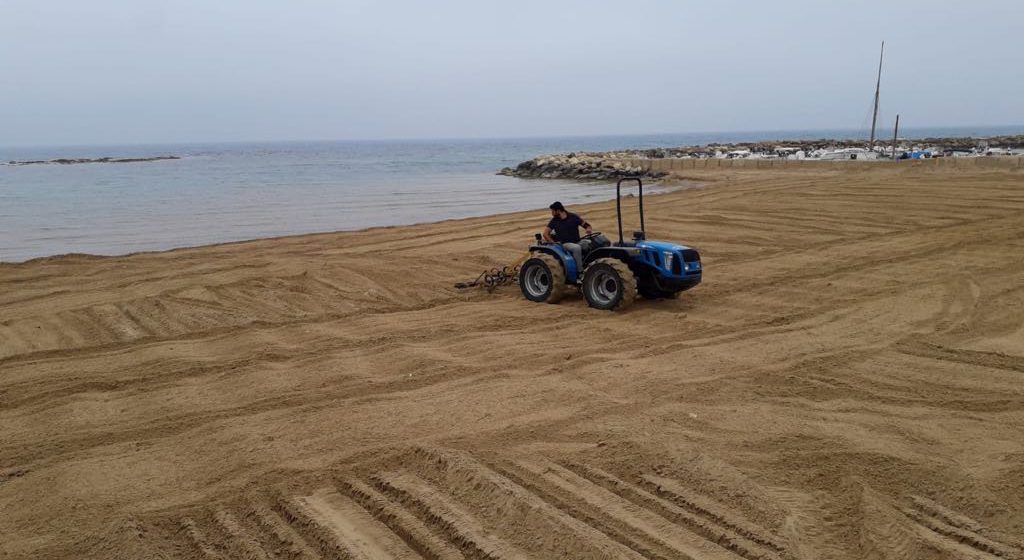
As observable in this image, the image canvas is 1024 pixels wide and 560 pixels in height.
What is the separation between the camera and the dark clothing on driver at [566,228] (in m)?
10.2

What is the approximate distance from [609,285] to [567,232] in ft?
3.30

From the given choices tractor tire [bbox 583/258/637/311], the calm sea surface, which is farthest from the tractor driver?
the calm sea surface

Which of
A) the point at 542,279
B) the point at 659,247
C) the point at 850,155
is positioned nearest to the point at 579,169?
the point at 850,155

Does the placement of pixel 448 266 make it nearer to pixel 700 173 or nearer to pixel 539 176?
pixel 700 173

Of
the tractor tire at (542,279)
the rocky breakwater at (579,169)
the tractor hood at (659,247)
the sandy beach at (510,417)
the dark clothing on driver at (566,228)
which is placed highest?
the dark clothing on driver at (566,228)

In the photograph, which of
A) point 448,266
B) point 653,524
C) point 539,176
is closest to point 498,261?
point 448,266

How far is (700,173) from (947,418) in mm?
34384

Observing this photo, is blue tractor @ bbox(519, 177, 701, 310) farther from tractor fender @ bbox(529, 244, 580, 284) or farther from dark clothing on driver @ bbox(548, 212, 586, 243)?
dark clothing on driver @ bbox(548, 212, 586, 243)

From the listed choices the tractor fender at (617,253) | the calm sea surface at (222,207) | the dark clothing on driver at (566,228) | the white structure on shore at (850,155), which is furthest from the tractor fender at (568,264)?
the white structure on shore at (850,155)

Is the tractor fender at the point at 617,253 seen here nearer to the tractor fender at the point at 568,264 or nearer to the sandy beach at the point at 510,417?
the tractor fender at the point at 568,264

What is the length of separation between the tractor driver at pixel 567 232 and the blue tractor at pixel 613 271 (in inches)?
2.7

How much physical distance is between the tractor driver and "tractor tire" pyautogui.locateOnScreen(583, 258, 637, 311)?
0.47 m

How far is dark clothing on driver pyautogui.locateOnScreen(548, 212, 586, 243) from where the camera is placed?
1018 cm

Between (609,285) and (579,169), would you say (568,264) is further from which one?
(579,169)
